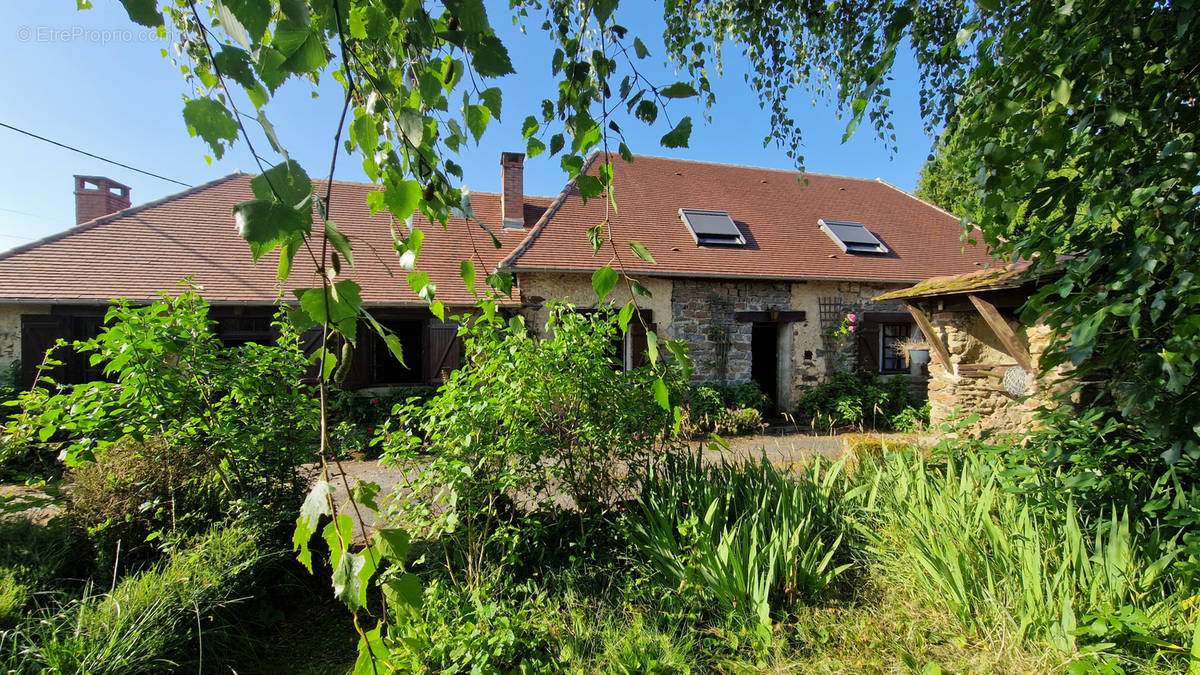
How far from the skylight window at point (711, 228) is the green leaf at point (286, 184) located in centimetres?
931

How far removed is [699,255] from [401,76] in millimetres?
8305

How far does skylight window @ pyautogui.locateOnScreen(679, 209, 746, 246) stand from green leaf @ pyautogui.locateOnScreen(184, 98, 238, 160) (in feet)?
30.5

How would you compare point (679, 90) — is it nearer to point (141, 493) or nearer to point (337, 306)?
point (337, 306)

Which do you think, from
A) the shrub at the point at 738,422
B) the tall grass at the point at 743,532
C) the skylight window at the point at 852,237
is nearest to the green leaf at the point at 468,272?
the tall grass at the point at 743,532

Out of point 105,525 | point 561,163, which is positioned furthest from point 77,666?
point 561,163

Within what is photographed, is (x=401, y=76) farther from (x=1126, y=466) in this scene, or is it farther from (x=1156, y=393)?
(x=1126, y=466)

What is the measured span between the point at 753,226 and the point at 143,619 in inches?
412

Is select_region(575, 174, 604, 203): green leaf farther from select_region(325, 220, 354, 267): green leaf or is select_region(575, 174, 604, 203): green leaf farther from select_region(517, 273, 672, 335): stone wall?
select_region(517, 273, 672, 335): stone wall

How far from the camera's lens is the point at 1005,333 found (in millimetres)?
4328

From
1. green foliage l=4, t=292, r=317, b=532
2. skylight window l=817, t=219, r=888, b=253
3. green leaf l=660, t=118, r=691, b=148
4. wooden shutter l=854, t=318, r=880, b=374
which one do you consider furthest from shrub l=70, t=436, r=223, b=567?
skylight window l=817, t=219, r=888, b=253

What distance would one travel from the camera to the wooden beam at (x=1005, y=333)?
432 centimetres

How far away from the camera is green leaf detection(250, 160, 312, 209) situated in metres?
0.68

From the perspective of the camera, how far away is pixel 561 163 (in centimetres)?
121

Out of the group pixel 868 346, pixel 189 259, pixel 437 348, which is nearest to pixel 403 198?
pixel 437 348
